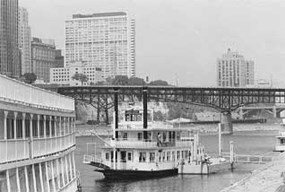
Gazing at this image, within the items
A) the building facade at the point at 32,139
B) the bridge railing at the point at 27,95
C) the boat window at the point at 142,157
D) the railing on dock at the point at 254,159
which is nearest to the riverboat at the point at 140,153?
the boat window at the point at 142,157

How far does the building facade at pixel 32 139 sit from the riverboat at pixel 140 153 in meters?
31.6

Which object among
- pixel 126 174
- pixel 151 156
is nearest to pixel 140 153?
pixel 151 156

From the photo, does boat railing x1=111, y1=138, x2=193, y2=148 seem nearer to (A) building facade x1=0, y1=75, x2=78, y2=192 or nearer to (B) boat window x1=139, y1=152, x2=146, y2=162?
(B) boat window x1=139, y1=152, x2=146, y2=162

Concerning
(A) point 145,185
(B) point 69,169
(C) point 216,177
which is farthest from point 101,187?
(B) point 69,169

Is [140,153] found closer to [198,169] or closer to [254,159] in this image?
[198,169]

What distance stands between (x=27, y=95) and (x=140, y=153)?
43.7 metres

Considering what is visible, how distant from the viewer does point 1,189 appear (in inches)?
749

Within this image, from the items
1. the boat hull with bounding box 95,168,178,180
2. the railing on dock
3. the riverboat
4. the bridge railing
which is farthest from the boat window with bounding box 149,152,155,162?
the bridge railing

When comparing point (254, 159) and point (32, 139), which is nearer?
point (32, 139)

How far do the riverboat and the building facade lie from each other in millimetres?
31563

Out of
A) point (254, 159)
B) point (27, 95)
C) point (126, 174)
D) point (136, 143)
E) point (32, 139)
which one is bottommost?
point (254, 159)

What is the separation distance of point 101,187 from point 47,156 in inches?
1245

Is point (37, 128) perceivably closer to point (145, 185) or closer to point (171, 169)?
point (145, 185)

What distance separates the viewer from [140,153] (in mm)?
65875
